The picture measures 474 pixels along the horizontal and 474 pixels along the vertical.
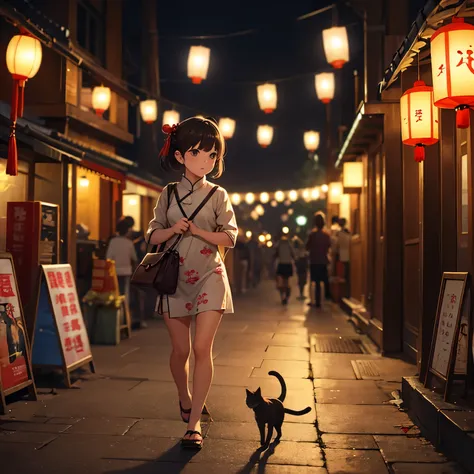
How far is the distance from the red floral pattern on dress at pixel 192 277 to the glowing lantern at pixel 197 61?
49.4 feet

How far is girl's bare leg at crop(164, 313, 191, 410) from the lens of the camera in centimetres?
546

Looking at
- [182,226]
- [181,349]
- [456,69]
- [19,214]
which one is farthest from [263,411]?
[19,214]

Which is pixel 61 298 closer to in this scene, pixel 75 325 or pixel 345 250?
pixel 75 325

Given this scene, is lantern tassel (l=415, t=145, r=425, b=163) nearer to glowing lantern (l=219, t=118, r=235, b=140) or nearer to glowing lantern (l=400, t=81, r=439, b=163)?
glowing lantern (l=400, t=81, r=439, b=163)

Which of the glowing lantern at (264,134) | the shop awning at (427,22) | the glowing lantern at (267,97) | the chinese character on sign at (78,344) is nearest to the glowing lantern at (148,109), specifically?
the glowing lantern at (267,97)

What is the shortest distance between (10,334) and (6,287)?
1.53 feet

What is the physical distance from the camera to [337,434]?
224 inches

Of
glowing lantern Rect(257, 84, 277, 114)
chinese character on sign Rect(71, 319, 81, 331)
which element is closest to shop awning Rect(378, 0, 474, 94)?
chinese character on sign Rect(71, 319, 81, 331)

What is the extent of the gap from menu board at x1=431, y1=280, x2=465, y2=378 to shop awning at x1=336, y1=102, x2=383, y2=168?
184 inches

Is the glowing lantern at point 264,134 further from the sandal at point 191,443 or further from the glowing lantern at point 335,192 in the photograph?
the sandal at point 191,443

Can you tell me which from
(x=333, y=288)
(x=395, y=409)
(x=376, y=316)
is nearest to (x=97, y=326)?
(x=376, y=316)

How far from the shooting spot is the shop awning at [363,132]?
10.4 m

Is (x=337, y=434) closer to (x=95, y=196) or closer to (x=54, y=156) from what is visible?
(x=54, y=156)

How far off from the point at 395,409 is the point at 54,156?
688 cm
